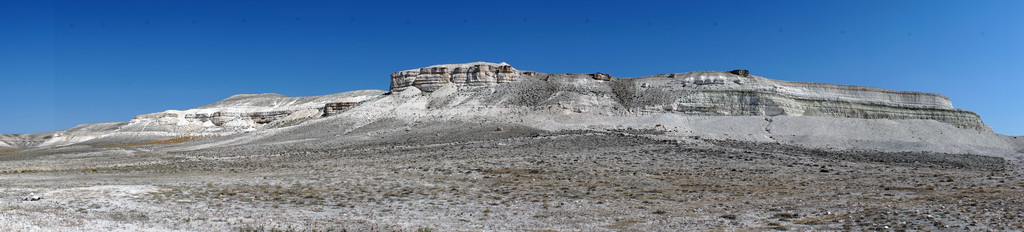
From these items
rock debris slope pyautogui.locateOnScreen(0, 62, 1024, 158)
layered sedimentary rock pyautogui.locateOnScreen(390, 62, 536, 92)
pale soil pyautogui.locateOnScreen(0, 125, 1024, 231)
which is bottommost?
pale soil pyautogui.locateOnScreen(0, 125, 1024, 231)

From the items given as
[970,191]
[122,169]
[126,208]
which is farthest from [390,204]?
[122,169]

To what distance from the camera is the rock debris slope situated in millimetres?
36125

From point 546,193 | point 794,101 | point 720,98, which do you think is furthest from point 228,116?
point 546,193

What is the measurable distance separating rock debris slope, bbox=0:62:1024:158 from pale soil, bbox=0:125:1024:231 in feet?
34.4

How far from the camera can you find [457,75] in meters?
52.9

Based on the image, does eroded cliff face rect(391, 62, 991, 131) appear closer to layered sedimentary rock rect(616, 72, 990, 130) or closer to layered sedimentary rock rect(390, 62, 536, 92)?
layered sedimentary rock rect(616, 72, 990, 130)

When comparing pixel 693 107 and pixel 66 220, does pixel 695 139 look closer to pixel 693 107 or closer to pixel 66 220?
pixel 693 107

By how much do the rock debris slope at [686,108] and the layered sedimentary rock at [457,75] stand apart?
0.10 m

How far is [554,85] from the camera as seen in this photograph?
4922cm

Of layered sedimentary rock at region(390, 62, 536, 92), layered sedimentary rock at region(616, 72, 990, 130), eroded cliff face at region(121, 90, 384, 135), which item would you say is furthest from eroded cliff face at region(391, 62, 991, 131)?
eroded cliff face at region(121, 90, 384, 135)

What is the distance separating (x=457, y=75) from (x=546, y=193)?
39.8 metres

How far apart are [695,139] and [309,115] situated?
4451 cm

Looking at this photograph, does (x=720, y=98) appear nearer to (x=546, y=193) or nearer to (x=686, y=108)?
(x=686, y=108)

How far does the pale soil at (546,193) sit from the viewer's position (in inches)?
389
